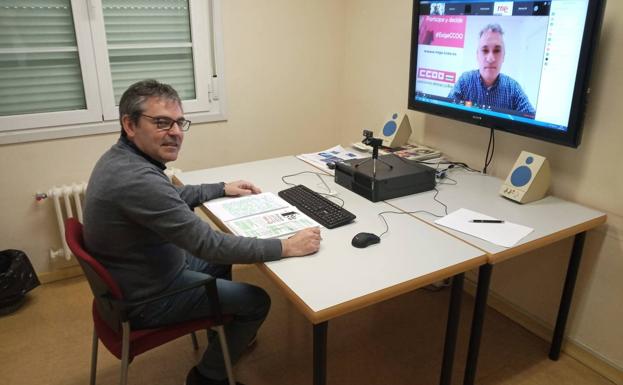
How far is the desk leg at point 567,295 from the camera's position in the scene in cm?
197

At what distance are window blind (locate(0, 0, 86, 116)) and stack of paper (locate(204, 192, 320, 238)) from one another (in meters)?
1.32

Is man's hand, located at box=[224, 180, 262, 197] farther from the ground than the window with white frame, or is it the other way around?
the window with white frame

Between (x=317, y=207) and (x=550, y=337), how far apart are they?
1.39 m

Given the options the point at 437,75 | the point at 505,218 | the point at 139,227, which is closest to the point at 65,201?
the point at 139,227

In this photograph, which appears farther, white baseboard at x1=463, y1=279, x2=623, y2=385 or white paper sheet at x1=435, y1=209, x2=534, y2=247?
white baseboard at x1=463, y1=279, x2=623, y2=385

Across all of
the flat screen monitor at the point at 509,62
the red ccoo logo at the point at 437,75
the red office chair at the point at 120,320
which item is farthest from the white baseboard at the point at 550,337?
the red office chair at the point at 120,320

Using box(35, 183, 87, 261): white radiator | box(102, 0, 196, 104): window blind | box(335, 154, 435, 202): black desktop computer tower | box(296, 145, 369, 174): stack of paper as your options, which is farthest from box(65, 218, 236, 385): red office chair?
box(102, 0, 196, 104): window blind

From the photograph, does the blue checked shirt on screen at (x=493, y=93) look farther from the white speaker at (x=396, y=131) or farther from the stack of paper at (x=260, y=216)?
the stack of paper at (x=260, y=216)

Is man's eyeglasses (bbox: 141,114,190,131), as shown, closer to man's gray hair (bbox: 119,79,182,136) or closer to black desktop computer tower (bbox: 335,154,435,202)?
man's gray hair (bbox: 119,79,182,136)

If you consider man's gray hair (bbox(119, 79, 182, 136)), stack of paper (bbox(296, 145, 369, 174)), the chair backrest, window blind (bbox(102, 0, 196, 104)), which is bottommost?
the chair backrest

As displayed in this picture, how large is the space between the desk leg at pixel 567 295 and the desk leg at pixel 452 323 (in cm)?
67

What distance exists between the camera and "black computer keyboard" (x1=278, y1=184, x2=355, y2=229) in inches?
69.1

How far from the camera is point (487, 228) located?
5.68 feet

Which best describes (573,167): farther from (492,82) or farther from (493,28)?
(493,28)
